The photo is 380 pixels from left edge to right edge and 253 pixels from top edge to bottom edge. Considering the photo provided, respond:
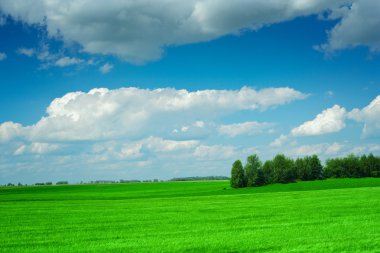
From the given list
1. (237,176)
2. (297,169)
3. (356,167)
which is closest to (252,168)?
(237,176)

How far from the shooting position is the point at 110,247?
51.9 ft

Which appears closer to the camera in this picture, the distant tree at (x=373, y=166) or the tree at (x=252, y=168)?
the tree at (x=252, y=168)

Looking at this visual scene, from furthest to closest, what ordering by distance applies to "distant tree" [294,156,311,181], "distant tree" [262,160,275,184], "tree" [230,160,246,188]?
1. "distant tree" [294,156,311,181]
2. "distant tree" [262,160,275,184]
3. "tree" [230,160,246,188]

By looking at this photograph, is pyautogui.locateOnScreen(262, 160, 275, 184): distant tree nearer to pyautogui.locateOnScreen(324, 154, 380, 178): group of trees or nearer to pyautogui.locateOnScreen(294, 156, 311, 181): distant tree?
pyautogui.locateOnScreen(294, 156, 311, 181): distant tree

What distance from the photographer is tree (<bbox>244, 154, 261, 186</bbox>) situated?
109938 millimetres

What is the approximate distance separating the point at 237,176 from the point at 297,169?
23.7 metres

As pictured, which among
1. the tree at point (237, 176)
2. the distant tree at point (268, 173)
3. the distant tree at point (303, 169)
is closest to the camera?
the tree at point (237, 176)

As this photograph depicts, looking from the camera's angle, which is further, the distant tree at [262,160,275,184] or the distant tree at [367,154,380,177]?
the distant tree at [367,154,380,177]

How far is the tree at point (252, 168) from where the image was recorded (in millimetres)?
109938

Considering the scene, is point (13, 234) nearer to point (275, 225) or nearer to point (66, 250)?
point (66, 250)

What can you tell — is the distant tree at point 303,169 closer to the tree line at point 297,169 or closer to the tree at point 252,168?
the tree line at point 297,169

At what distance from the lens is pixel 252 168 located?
111 meters

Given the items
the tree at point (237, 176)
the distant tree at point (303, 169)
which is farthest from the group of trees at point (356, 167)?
the tree at point (237, 176)

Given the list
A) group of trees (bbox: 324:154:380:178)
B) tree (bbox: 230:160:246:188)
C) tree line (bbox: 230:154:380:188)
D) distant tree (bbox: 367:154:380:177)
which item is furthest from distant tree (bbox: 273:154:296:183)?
distant tree (bbox: 367:154:380:177)
